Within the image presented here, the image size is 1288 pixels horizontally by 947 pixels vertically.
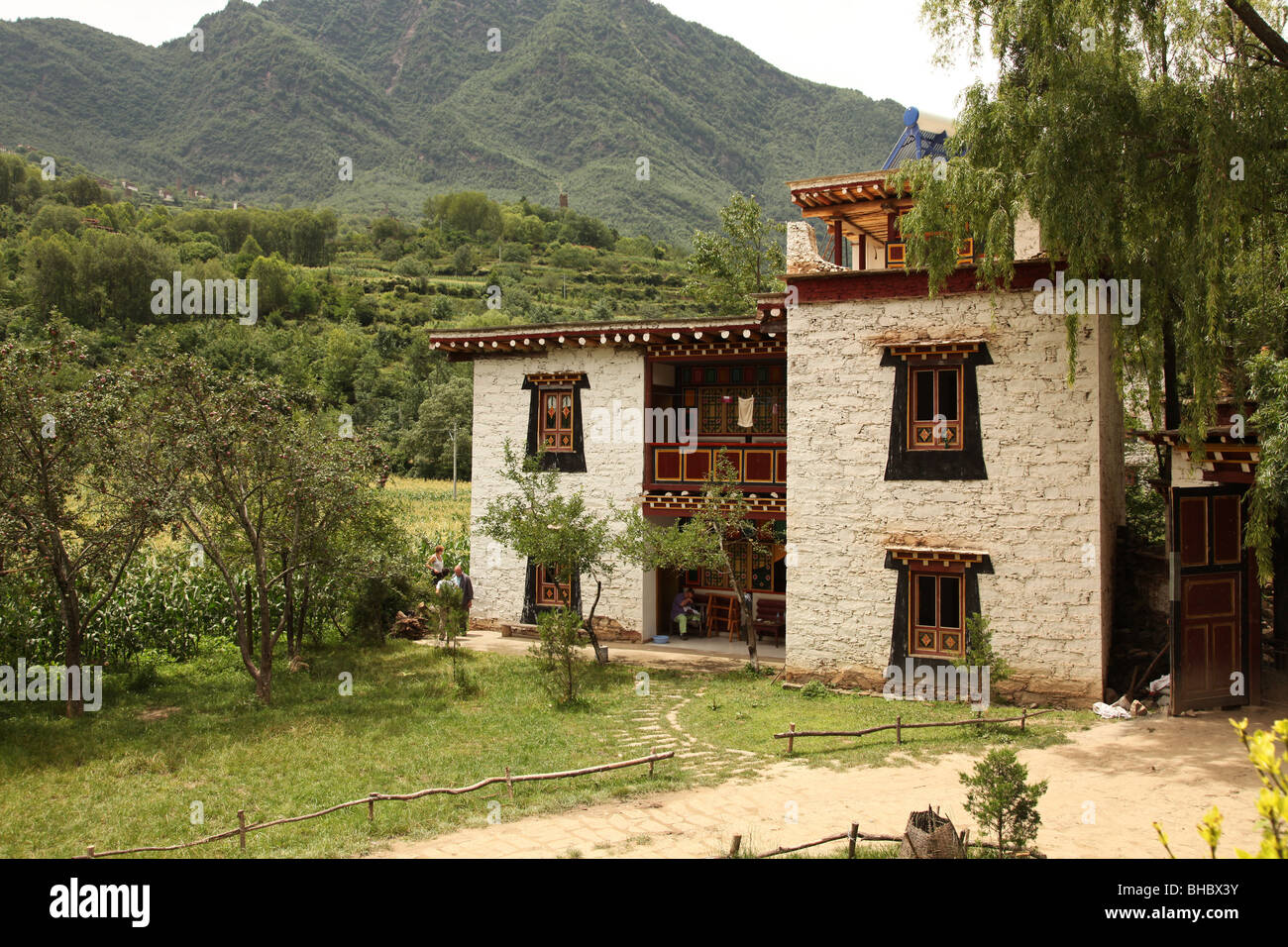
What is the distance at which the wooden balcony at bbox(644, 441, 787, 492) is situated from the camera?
18.4 meters

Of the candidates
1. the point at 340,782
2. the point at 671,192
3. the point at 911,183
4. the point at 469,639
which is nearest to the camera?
the point at 340,782

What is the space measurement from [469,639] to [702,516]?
6657mm

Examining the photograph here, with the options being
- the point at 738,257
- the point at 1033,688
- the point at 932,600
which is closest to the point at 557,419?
the point at 932,600

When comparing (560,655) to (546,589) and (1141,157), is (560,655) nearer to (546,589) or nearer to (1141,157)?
(546,589)

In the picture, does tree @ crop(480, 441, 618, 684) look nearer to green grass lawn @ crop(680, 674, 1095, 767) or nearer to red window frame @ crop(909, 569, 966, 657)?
green grass lawn @ crop(680, 674, 1095, 767)

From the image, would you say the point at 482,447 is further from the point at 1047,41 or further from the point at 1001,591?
the point at 1047,41

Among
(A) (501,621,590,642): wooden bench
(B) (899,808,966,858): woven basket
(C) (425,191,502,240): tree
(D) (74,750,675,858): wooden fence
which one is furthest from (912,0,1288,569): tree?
(C) (425,191,502,240): tree

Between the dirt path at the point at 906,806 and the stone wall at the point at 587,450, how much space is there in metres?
8.10

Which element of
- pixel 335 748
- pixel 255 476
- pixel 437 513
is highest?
pixel 255 476

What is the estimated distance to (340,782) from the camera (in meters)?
10.8

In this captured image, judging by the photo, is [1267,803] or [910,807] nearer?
[1267,803]

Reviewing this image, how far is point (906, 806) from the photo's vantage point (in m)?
9.53

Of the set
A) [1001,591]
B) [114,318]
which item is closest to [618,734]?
[1001,591]

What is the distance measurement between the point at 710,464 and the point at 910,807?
10.4 m
